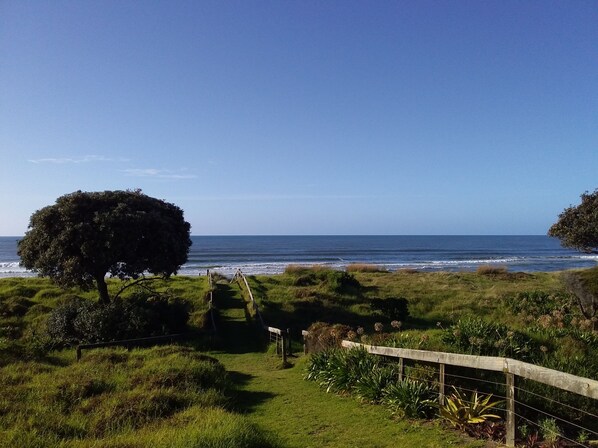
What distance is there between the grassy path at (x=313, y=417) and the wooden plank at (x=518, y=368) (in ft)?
3.13

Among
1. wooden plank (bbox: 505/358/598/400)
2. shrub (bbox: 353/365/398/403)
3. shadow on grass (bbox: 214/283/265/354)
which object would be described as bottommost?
shadow on grass (bbox: 214/283/265/354)

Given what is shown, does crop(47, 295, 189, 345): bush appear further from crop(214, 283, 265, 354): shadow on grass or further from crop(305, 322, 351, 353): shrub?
crop(305, 322, 351, 353): shrub

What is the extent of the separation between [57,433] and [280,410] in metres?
3.76

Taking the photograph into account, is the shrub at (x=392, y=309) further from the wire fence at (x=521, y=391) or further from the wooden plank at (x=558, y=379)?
the wooden plank at (x=558, y=379)

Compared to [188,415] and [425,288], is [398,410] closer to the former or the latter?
[188,415]

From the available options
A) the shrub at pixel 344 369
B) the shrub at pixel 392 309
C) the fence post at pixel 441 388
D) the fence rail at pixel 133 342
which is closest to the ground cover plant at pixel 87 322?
the fence rail at pixel 133 342

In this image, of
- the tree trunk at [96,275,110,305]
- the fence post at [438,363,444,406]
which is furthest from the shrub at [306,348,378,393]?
the tree trunk at [96,275,110,305]

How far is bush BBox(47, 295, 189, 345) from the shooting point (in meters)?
18.3

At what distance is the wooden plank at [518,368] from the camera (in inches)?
193

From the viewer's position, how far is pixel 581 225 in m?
25.9

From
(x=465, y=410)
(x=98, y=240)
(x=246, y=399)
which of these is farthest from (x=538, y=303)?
(x=98, y=240)

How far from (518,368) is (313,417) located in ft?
12.2

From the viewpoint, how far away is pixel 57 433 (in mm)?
6906

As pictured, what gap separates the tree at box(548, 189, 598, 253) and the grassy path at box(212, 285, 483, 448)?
1908 centimetres
